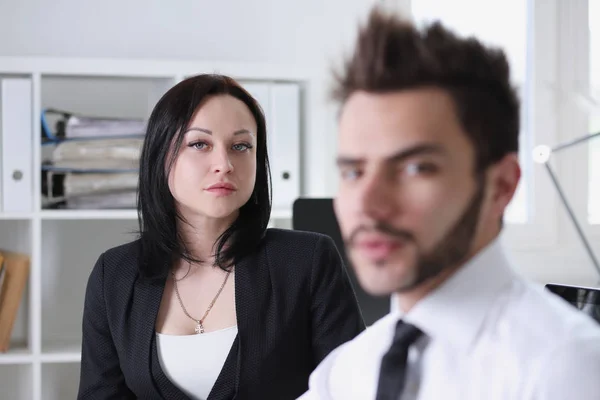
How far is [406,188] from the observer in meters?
0.57

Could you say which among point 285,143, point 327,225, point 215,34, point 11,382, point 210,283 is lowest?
point 11,382

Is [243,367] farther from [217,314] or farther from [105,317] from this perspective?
[105,317]

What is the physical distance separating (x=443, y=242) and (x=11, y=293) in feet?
6.62

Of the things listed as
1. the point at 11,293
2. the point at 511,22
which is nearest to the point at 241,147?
the point at 11,293

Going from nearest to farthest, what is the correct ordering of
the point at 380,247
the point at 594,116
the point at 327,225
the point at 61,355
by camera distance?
the point at 380,247 < the point at 327,225 < the point at 61,355 < the point at 594,116

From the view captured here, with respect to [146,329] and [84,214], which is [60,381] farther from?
[146,329]

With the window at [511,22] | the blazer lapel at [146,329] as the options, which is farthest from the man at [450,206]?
the window at [511,22]

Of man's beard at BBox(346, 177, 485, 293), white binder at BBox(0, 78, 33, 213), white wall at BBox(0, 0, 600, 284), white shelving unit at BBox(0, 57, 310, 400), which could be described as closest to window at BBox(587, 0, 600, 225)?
white wall at BBox(0, 0, 600, 284)

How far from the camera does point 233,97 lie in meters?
1.64

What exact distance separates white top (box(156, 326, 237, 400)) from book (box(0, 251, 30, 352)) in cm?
90

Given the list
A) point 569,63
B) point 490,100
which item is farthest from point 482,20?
point 490,100

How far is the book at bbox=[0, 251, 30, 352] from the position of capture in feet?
7.72

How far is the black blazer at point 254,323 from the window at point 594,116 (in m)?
1.52

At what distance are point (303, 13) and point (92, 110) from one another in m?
0.77
